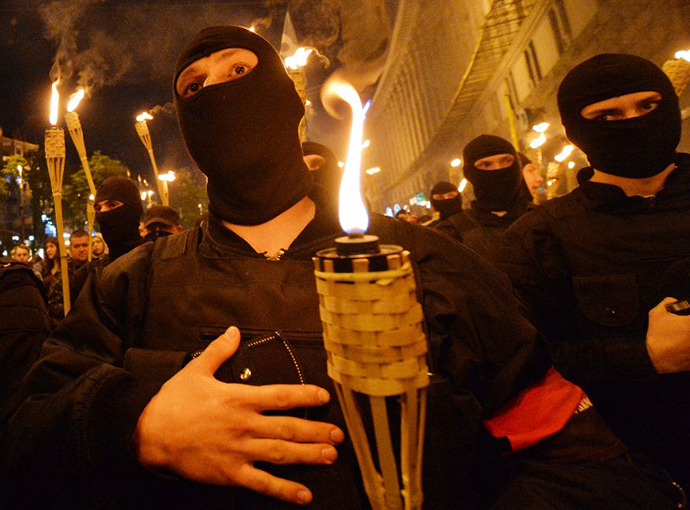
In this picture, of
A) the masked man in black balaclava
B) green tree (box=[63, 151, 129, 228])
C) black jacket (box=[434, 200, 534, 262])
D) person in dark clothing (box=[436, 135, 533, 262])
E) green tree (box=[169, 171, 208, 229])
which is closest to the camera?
the masked man in black balaclava

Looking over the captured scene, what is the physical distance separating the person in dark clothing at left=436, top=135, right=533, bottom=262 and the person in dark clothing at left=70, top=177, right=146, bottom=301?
3.51 m

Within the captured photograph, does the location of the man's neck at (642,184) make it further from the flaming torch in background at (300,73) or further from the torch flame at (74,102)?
the torch flame at (74,102)

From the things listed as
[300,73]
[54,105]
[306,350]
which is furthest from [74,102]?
[306,350]

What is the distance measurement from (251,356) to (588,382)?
1.53 metres

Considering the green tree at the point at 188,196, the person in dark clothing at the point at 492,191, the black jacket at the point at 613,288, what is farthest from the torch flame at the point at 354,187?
the green tree at the point at 188,196

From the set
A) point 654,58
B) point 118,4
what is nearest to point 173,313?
point 654,58

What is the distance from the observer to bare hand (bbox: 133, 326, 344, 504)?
1.00 m

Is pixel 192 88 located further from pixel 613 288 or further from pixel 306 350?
pixel 613 288

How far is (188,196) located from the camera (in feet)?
134

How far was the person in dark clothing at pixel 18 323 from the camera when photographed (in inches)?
91.4

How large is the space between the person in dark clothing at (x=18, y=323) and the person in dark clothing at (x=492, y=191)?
136 inches

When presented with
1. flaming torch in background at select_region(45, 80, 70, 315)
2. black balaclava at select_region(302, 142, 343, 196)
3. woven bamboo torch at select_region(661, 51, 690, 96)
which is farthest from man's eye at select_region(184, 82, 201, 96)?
woven bamboo torch at select_region(661, 51, 690, 96)

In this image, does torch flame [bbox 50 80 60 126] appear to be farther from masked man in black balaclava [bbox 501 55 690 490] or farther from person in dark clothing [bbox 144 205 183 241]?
masked man in black balaclava [bbox 501 55 690 490]

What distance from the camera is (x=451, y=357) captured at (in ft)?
4.25
